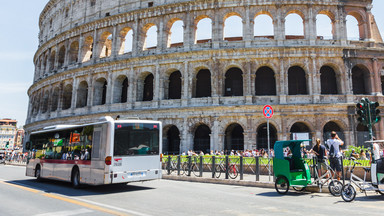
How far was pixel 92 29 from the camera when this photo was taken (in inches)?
1080

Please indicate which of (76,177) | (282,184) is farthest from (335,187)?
(76,177)

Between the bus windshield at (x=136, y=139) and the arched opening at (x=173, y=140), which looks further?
the arched opening at (x=173, y=140)

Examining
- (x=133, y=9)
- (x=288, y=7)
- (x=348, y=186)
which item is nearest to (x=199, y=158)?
(x=348, y=186)

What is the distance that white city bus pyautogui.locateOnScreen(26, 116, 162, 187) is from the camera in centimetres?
879

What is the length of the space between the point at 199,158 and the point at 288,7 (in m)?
15.9

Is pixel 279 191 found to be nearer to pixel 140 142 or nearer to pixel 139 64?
pixel 140 142

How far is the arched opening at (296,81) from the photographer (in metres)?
21.8

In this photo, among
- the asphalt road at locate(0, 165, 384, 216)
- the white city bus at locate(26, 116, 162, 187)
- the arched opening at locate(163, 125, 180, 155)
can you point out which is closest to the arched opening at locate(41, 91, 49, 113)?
the arched opening at locate(163, 125, 180, 155)

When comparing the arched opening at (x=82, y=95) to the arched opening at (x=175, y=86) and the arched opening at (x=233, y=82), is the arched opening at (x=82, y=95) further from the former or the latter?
the arched opening at (x=233, y=82)

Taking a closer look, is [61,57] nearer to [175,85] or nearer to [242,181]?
[175,85]

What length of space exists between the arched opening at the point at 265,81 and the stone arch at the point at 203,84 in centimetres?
412

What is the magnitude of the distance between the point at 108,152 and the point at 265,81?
656 inches

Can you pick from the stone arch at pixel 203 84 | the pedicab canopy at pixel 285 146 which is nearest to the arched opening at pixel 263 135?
the stone arch at pixel 203 84

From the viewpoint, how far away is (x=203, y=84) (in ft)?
76.2
